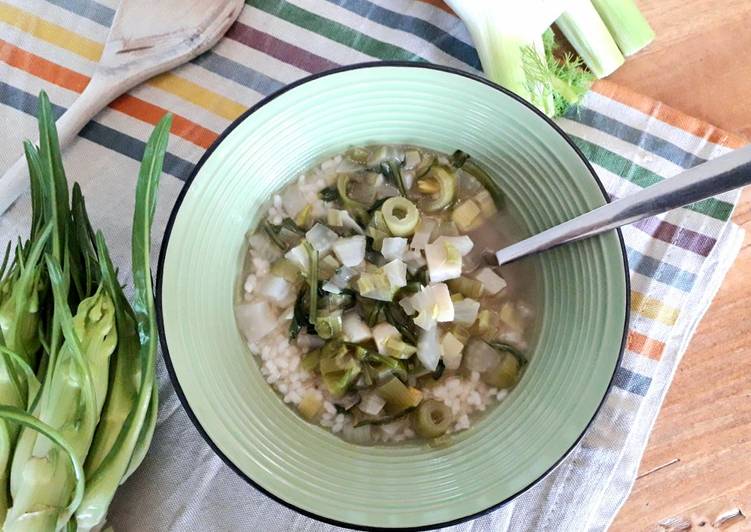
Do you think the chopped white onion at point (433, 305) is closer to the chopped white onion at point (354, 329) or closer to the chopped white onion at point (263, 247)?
the chopped white onion at point (354, 329)

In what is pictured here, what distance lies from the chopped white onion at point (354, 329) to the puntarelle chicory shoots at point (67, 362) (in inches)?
10.1

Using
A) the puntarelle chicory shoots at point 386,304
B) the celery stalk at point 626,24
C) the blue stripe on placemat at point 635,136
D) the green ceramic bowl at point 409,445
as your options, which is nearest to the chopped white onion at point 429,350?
the puntarelle chicory shoots at point 386,304

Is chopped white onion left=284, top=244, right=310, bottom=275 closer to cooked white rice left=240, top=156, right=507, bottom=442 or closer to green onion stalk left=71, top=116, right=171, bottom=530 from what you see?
cooked white rice left=240, top=156, right=507, bottom=442

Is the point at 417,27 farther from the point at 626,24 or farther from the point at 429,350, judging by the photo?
the point at 429,350

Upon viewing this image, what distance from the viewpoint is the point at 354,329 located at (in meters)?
1.04

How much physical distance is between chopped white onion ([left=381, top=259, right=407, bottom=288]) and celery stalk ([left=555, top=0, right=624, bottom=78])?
497 millimetres

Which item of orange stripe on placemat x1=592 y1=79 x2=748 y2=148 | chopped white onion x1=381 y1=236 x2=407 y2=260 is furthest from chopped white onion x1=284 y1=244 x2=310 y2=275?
orange stripe on placemat x1=592 y1=79 x2=748 y2=148

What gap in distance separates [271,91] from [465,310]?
1.62 ft

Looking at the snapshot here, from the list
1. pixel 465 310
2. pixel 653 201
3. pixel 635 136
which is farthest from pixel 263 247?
pixel 635 136

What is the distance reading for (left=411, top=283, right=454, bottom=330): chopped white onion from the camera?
1.01 meters

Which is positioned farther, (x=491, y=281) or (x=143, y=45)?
(x=143, y=45)

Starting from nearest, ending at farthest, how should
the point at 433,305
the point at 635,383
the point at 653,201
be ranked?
the point at 653,201, the point at 433,305, the point at 635,383

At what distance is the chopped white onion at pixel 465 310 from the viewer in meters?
1.05

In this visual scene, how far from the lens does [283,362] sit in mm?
1059
